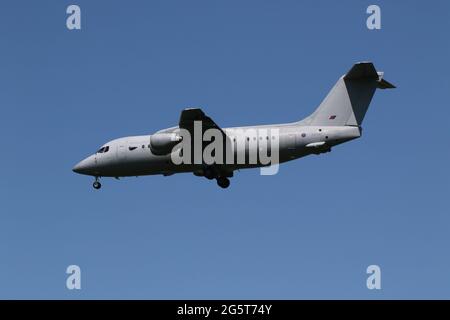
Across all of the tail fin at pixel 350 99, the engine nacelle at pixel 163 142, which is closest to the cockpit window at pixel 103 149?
the engine nacelle at pixel 163 142

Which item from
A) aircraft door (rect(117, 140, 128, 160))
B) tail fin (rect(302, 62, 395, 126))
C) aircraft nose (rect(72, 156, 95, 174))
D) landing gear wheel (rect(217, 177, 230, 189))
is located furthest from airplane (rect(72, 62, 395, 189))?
aircraft nose (rect(72, 156, 95, 174))

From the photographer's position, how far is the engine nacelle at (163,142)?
113 ft

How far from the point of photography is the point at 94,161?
38312mm

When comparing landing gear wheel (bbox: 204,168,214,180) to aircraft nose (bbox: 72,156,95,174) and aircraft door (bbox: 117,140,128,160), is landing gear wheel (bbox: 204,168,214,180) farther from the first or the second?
aircraft nose (bbox: 72,156,95,174)

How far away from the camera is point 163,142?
34.6m

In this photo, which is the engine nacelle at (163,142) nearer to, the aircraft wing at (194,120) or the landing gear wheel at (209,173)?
the aircraft wing at (194,120)

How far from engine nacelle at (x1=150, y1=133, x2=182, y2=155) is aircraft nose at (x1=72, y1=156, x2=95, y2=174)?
434 centimetres

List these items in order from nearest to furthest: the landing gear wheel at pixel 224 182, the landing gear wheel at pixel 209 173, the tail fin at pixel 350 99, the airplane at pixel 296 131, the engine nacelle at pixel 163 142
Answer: the airplane at pixel 296 131
the tail fin at pixel 350 99
the engine nacelle at pixel 163 142
the landing gear wheel at pixel 209 173
the landing gear wheel at pixel 224 182

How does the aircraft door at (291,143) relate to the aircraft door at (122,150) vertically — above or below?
below

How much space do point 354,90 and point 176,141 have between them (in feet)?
22.7

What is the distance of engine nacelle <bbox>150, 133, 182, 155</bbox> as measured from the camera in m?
34.5

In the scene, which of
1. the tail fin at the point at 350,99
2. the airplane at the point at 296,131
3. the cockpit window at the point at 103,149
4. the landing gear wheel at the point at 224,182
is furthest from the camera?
the cockpit window at the point at 103,149
